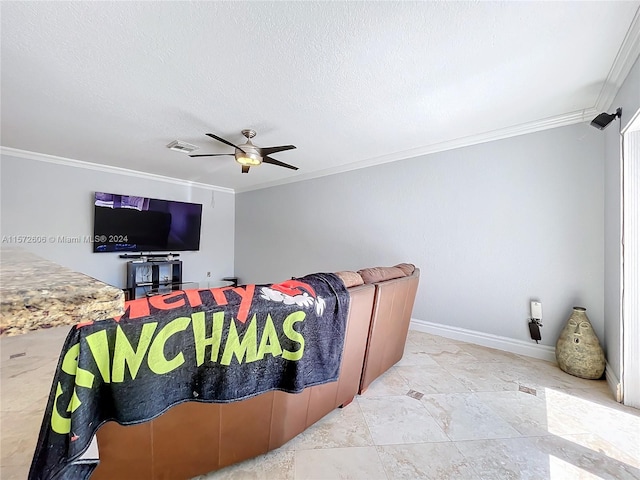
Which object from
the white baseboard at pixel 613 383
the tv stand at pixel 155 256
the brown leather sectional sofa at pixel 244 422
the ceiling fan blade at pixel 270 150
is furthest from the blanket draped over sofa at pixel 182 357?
the tv stand at pixel 155 256

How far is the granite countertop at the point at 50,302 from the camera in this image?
39cm

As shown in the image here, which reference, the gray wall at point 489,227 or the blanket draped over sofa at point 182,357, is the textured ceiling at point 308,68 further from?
the blanket draped over sofa at point 182,357

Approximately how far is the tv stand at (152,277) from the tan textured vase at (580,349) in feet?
16.8

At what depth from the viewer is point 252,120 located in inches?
99.1

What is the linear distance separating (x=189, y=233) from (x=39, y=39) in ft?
12.3

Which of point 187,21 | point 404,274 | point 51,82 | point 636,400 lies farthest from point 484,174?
point 51,82

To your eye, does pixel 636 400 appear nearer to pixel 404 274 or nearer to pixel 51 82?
pixel 404 274

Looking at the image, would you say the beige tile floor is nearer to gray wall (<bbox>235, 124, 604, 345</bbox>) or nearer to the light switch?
the light switch

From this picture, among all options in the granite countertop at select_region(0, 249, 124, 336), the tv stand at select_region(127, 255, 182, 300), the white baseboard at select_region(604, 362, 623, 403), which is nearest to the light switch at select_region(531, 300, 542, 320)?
the white baseboard at select_region(604, 362, 623, 403)

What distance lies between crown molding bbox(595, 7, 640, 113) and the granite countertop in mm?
2447

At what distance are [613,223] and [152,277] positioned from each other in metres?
5.69

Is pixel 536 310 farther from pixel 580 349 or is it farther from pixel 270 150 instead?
pixel 270 150

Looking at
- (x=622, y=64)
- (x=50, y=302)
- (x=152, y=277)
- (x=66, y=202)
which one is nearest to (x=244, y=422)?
(x=50, y=302)

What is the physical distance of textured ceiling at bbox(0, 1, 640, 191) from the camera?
1.37 meters
